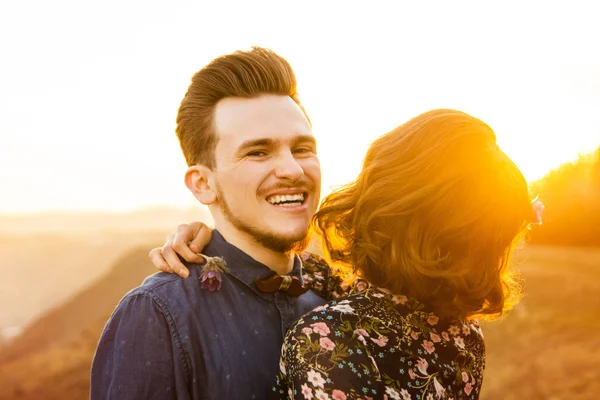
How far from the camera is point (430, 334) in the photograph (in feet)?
6.00

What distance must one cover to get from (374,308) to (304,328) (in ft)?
0.83

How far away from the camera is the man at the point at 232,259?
6.36ft

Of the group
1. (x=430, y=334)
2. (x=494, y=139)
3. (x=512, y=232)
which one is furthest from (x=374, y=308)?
(x=494, y=139)

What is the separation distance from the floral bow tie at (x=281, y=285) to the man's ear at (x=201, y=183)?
40 centimetres

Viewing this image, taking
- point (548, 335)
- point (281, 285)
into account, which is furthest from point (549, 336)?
point (281, 285)

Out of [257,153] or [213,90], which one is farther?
[213,90]

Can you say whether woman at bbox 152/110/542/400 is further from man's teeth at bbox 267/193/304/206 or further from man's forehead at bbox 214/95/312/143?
man's forehead at bbox 214/95/312/143

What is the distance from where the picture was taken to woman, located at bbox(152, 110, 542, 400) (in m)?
1.68

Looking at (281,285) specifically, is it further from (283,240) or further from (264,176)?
(264,176)

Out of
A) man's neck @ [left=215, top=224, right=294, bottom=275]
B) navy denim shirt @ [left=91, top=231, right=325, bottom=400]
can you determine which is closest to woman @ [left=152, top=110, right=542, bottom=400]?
navy denim shirt @ [left=91, top=231, right=325, bottom=400]

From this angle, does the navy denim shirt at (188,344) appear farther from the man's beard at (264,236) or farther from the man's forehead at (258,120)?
the man's forehead at (258,120)

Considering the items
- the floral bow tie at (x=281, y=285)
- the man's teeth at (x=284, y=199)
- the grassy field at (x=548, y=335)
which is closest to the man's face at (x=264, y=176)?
the man's teeth at (x=284, y=199)

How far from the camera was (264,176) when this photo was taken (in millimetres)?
2232

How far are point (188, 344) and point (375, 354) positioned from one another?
2.22 ft
